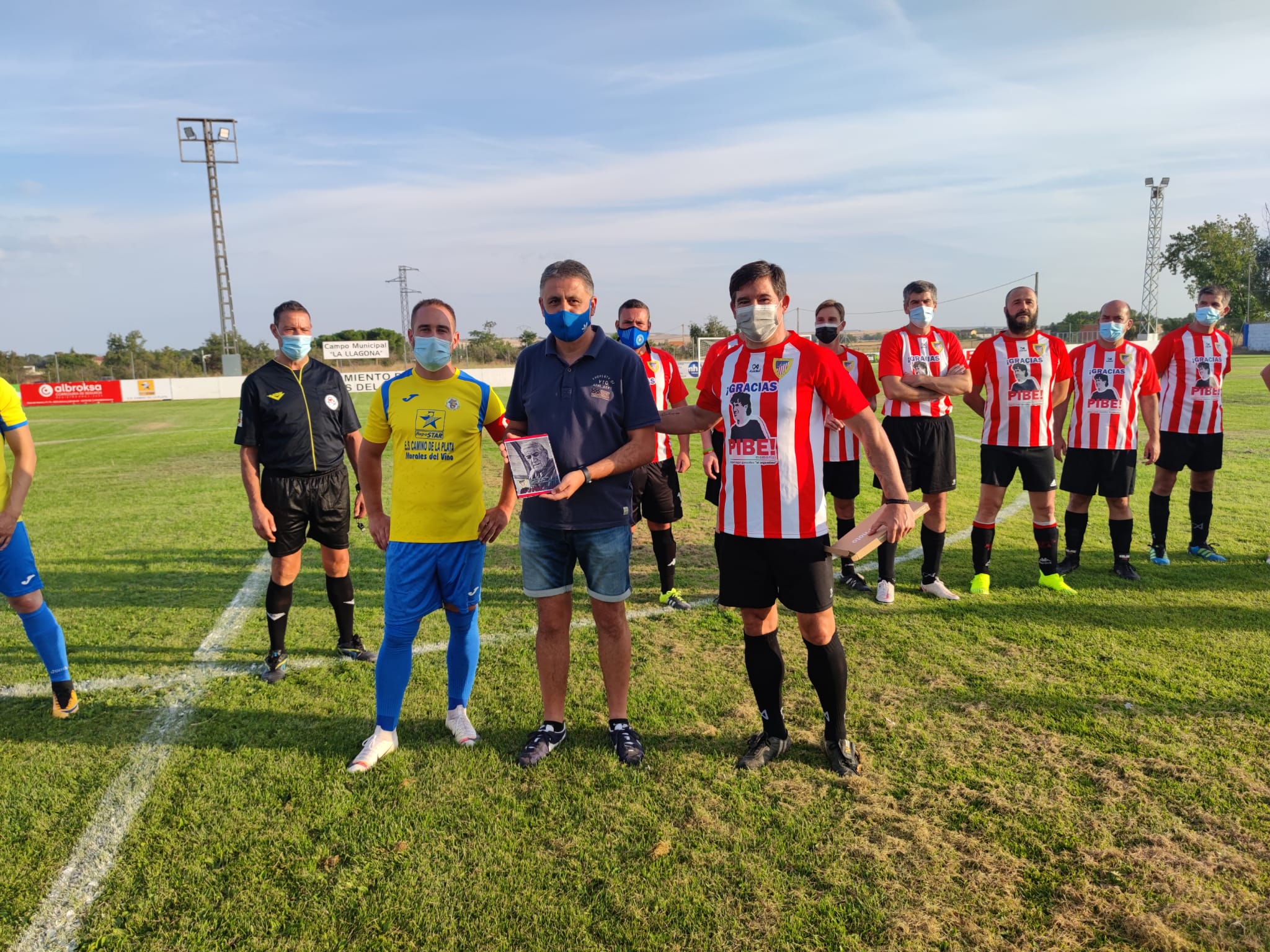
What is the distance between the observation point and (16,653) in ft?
15.4

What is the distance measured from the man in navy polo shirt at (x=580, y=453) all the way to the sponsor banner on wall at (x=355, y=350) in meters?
47.2

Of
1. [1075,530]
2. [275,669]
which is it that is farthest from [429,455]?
[1075,530]

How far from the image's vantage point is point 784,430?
308cm

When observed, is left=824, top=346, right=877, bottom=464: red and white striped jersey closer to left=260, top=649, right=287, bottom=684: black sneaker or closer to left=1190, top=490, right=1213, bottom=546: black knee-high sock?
left=1190, top=490, right=1213, bottom=546: black knee-high sock

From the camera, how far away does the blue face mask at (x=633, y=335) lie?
5.74m

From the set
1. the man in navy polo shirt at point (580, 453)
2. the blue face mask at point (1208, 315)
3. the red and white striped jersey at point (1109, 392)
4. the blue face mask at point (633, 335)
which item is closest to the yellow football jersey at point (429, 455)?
the man in navy polo shirt at point (580, 453)

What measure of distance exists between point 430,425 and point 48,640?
2455mm

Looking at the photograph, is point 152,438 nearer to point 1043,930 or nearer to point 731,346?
point 731,346

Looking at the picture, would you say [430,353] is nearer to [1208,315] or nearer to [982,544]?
[982,544]

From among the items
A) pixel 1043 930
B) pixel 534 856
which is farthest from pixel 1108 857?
pixel 534 856

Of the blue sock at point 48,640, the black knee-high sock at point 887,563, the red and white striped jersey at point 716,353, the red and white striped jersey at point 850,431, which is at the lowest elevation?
the black knee-high sock at point 887,563

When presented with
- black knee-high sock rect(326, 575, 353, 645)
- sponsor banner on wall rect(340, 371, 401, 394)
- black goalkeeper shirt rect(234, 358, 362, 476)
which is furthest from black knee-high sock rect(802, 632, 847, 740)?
sponsor banner on wall rect(340, 371, 401, 394)

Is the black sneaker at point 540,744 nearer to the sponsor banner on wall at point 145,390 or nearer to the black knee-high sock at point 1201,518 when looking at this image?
the black knee-high sock at point 1201,518

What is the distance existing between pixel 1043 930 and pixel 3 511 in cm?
480
